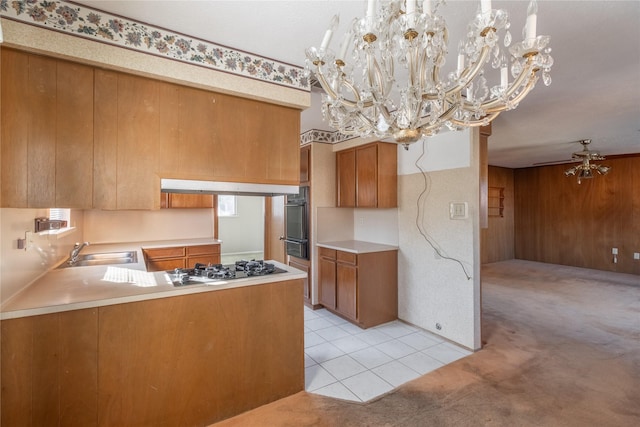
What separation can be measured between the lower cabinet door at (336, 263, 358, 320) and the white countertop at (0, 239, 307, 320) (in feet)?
4.20

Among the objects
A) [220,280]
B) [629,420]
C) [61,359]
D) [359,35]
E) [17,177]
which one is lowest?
[629,420]

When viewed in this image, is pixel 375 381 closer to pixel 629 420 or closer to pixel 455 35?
pixel 629 420

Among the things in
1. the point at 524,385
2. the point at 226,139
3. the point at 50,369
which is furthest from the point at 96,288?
the point at 524,385

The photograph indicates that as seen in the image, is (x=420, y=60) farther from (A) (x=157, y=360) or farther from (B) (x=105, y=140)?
(A) (x=157, y=360)

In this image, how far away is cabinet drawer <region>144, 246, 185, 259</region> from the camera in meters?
3.45

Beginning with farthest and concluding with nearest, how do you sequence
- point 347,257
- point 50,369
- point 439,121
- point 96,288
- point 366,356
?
point 347,257, point 366,356, point 96,288, point 50,369, point 439,121

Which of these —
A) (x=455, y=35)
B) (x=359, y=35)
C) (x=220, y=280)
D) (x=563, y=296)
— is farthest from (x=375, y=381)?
(x=563, y=296)

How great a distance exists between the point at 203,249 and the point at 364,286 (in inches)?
81.4

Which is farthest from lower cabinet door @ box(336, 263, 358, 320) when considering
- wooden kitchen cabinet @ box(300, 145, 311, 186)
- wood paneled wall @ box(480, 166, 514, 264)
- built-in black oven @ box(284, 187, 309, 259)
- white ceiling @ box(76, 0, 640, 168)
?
wood paneled wall @ box(480, 166, 514, 264)

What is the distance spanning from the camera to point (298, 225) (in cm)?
415

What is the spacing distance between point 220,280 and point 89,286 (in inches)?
29.3

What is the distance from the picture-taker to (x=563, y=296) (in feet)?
14.9

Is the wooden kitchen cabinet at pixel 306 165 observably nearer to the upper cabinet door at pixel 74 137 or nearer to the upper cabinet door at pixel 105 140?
the upper cabinet door at pixel 105 140

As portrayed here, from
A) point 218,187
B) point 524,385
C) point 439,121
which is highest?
point 439,121
